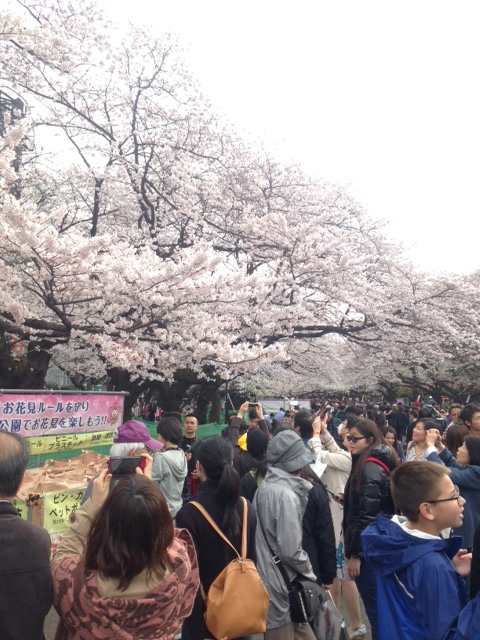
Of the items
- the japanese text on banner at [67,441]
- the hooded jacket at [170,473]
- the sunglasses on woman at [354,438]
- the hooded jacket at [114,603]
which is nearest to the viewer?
the hooded jacket at [114,603]

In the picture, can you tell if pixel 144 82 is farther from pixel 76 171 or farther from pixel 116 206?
pixel 116 206

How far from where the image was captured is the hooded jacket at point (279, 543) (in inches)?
120

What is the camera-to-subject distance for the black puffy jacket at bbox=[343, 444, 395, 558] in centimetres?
368

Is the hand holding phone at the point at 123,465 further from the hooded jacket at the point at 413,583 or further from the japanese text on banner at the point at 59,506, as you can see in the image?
the japanese text on banner at the point at 59,506

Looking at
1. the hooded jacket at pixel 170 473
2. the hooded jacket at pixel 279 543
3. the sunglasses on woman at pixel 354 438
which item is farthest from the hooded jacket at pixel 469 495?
the hooded jacket at pixel 170 473

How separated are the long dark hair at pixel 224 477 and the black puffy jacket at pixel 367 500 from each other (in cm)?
118

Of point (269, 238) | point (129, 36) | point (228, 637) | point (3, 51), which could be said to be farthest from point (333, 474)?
point (129, 36)

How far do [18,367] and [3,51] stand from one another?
6.11 meters

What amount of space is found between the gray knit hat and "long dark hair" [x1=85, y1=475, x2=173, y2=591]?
1.46m

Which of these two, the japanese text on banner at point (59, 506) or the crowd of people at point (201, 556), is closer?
the crowd of people at point (201, 556)

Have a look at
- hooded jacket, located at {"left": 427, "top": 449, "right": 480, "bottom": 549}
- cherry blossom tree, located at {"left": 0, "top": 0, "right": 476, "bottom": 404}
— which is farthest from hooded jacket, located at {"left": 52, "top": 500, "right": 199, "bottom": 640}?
cherry blossom tree, located at {"left": 0, "top": 0, "right": 476, "bottom": 404}

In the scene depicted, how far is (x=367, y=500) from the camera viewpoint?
3705mm

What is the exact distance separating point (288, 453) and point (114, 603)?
1688 mm

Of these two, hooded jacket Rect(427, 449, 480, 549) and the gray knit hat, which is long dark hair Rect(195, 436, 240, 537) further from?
hooded jacket Rect(427, 449, 480, 549)
